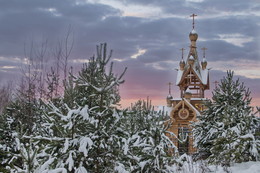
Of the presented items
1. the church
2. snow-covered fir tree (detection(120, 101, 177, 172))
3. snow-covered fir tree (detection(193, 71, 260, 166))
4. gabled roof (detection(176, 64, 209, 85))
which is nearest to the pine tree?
snow-covered fir tree (detection(120, 101, 177, 172))

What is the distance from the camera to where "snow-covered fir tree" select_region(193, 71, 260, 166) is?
10977 mm

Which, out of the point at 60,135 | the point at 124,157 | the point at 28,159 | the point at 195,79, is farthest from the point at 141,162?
the point at 195,79

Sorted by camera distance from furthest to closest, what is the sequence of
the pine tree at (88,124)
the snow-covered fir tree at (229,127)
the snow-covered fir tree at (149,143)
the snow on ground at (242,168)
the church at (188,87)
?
the church at (188,87) < the snow-covered fir tree at (229,127) < the snow on ground at (242,168) < the snow-covered fir tree at (149,143) < the pine tree at (88,124)

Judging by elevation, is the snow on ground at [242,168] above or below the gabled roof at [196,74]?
below

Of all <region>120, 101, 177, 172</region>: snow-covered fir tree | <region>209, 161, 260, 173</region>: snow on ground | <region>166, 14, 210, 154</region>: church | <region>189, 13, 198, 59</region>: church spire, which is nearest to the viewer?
<region>120, 101, 177, 172</region>: snow-covered fir tree

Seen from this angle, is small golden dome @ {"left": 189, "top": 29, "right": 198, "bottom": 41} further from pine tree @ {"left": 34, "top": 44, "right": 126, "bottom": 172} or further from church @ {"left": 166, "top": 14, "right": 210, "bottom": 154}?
pine tree @ {"left": 34, "top": 44, "right": 126, "bottom": 172}

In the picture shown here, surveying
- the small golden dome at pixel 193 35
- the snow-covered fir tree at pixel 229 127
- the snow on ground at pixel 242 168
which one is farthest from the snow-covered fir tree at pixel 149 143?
the small golden dome at pixel 193 35

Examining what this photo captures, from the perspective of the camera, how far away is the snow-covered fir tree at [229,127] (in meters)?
11.0

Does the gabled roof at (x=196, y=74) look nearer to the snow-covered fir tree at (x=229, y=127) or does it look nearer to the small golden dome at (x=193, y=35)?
the small golden dome at (x=193, y=35)

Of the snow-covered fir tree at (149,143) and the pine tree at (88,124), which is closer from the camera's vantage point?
the pine tree at (88,124)

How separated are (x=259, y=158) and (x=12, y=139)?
29.4 feet

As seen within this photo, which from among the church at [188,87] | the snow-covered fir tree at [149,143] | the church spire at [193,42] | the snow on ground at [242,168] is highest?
the church spire at [193,42]

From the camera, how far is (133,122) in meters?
8.12

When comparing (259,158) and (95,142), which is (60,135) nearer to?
(95,142)
